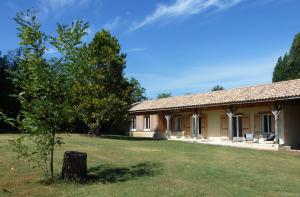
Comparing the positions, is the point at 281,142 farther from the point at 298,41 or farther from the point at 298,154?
the point at 298,41

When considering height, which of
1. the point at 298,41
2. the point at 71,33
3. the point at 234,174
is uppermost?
the point at 298,41

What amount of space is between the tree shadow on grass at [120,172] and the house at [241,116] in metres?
10.7

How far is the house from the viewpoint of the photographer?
21.3 metres

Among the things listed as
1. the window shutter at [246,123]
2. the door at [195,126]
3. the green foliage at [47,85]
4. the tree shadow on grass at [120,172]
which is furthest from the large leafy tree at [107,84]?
the green foliage at [47,85]

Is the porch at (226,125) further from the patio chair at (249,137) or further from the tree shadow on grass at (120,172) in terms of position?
the tree shadow on grass at (120,172)

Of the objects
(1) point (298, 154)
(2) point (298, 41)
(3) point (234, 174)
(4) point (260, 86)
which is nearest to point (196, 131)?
(4) point (260, 86)

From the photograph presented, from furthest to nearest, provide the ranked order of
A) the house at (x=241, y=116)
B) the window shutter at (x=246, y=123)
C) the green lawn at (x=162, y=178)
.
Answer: the window shutter at (x=246, y=123) < the house at (x=241, y=116) < the green lawn at (x=162, y=178)

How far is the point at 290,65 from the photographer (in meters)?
51.2

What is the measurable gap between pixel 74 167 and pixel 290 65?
4790 cm

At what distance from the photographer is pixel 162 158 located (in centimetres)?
1400

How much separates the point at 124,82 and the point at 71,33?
19832mm

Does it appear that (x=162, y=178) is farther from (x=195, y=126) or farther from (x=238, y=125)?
(x=195, y=126)

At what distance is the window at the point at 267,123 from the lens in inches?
908

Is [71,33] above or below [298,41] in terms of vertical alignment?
below
